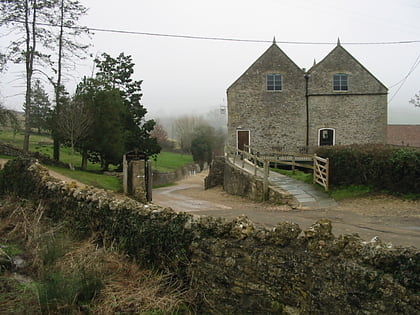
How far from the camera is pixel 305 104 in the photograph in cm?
2828

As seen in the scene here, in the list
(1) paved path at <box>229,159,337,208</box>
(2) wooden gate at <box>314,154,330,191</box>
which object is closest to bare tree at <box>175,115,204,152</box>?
(1) paved path at <box>229,159,337,208</box>

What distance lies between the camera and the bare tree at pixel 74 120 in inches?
953

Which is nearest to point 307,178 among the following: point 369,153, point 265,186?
point 265,186

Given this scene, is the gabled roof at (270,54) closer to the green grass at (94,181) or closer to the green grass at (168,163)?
the green grass at (94,181)

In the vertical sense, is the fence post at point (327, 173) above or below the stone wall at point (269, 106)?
below

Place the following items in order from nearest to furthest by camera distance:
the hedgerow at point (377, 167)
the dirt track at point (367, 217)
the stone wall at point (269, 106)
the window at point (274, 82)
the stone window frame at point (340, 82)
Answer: the dirt track at point (367, 217) → the hedgerow at point (377, 167) → the stone window frame at point (340, 82) → the stone wall at point (269, 106) → the window at point (274, 82)

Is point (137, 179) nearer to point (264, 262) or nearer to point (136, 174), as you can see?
point (136, 174)

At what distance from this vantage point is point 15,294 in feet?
16.4

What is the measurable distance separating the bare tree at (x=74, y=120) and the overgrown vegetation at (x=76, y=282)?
18025 millimetres

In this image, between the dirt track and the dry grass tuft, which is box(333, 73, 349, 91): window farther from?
the dry grass tuft

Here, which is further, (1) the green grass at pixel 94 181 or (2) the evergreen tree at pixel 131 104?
(2) the evergreen tree at pixel 131 104

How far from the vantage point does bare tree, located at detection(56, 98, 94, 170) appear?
24219 mm

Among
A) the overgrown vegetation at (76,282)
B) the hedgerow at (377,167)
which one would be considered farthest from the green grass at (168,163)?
the overgrown vegetation at (76,282)

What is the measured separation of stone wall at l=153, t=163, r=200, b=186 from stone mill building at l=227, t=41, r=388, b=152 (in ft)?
37.8
